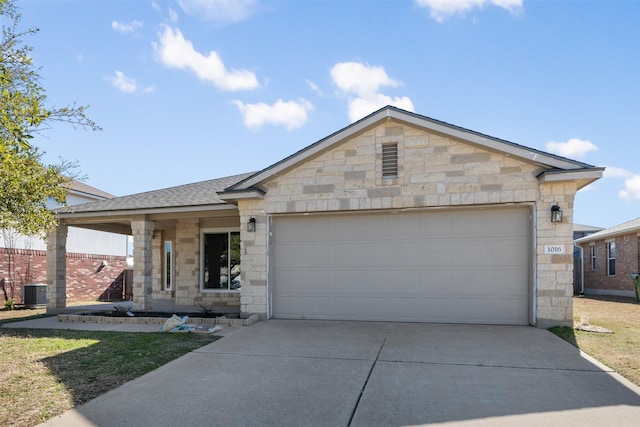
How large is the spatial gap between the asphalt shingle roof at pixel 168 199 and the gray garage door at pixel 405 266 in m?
2.90

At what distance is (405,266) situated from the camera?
10.0 m

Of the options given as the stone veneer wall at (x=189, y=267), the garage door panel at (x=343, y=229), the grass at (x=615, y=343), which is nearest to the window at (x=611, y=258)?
the grass at (x=615, y=343)

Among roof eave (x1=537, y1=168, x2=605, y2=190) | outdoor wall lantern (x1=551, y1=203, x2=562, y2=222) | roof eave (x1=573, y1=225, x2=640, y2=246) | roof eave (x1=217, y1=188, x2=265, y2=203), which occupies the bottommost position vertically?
roof eave (x1=573, y1=225, x2=640, y2=246)

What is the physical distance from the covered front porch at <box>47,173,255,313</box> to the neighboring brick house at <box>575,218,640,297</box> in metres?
17.1

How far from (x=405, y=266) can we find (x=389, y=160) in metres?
2.43

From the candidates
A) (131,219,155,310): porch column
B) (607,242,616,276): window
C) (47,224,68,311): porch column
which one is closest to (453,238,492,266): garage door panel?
(131,219,155,310): porch column

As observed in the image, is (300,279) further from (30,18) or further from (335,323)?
(30,18)

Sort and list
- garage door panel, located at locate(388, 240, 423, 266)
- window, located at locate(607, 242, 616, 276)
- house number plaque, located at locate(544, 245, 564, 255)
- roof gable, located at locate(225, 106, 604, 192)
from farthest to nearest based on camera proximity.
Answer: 1. window, located at locate(607, 242, 616, 276)
2. garage door panel, located at locate(388, 240, 423, 266)
3. house number plaque, located at locate(544, 245, 564, 255)
4. roof gable, located at locate(225, 106, 604, 192)

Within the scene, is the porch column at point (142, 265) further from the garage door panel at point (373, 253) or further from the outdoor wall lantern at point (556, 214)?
the outdoor wall lantern at point (556, 214)

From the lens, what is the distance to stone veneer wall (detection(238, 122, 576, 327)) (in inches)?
354

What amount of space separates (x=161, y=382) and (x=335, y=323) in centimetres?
473

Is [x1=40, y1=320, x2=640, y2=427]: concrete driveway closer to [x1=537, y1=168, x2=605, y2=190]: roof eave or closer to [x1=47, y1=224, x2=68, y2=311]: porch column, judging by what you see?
[x1=537, y1=168, x2=605, y2=190]: roof eave

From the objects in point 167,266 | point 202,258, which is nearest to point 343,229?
point 202,258

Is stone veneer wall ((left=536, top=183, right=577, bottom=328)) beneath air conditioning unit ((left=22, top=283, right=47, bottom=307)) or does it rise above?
above
